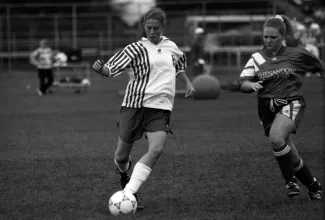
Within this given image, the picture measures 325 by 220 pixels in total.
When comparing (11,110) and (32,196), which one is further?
(11,110)

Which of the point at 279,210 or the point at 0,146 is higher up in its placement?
the point at 279,210

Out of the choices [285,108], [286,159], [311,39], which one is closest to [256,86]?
[285,108]

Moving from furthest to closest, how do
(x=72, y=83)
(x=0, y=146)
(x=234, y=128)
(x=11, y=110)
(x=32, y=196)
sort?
1. (x=72, y=83)
2. (x=11, y=110)
3. (x=234, y=128)
4. (x=0, y=146)
5. (x=32, y=196)

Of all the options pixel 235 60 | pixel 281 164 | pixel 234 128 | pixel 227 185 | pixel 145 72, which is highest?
pixel 145 72

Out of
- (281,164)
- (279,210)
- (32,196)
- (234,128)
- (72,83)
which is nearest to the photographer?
(279,210)

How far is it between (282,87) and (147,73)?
144 centimetres

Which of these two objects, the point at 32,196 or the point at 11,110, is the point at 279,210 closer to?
the point at 32,196

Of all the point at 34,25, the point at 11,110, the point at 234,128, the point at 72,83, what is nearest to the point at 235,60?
the point at 34,25

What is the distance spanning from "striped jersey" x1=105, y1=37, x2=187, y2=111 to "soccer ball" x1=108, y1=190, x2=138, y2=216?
3.04 ft

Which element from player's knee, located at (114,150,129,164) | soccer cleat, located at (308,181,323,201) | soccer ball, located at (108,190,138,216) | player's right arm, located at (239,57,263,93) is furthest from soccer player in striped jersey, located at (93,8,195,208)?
soccer cleat, located at (308,181,323,201)

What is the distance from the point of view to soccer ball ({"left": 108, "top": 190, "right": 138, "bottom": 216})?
20.4 feet

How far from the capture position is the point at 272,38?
22.8 ft

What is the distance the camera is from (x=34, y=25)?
140 ft

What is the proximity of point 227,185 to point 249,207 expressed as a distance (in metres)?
1.21
